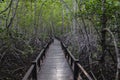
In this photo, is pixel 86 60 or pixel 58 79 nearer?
pixel 58 79

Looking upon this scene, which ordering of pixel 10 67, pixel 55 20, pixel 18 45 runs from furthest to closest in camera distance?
pixel 55 20 → pixel 18 45 → pixel 10 67

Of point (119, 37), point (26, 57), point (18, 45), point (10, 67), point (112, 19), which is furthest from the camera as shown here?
point (26, 57)

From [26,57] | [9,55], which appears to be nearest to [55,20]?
[26,57]

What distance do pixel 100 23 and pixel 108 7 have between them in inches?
25.7

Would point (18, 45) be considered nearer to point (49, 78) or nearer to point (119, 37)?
point (49, 78)

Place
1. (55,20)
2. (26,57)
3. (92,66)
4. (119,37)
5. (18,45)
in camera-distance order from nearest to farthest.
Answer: (119,37) → (92,66) → (18,45) → (26,57) → (55,20)

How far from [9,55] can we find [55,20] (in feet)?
112

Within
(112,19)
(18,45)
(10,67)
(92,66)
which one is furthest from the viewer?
(18,45)

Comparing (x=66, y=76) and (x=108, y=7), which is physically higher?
(x=108, y=7)

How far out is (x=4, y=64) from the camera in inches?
358

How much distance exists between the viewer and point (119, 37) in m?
6.50

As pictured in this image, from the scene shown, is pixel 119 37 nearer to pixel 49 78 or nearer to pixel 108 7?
pixel 108 7

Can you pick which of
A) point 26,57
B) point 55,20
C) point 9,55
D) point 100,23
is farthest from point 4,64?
point 55,20

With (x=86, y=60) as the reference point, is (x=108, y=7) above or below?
above
